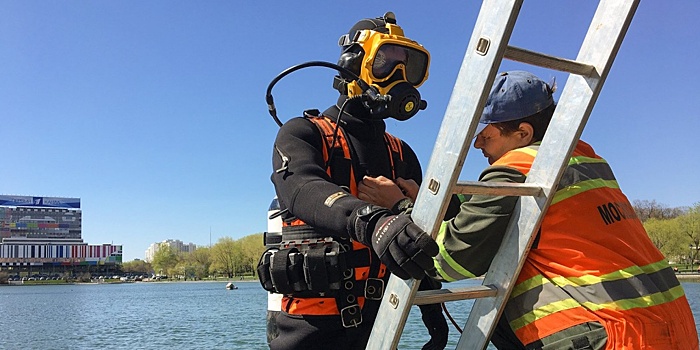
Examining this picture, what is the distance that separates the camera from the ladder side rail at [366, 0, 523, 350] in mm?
1458

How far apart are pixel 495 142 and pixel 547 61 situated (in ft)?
1.85

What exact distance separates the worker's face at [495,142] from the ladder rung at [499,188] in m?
0.34

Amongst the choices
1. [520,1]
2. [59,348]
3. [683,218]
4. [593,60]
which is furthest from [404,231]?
[683,218]

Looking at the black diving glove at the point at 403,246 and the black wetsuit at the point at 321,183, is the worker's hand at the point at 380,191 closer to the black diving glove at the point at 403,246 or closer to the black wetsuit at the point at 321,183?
→ the black wetsuit at the point at 321,183

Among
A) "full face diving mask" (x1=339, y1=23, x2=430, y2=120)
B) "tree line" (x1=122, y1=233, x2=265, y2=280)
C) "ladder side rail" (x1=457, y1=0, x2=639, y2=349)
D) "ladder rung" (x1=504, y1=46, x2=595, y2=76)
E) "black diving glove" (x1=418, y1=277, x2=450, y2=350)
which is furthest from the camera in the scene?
"tree line" (x1=122, y1=233, x2=265, y2=280)

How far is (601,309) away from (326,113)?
1.39 m

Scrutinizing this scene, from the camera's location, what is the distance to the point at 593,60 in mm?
1782

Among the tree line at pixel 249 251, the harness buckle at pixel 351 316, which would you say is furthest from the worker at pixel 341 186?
the tree line at pixel 249 251

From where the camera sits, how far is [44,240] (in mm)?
137125

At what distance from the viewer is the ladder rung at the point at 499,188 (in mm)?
1631

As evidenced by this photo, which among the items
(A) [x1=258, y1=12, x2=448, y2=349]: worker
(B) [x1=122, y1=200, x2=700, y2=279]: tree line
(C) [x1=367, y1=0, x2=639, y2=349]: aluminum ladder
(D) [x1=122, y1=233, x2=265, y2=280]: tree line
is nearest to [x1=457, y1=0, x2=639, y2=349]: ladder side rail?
(C) [x1=367, y1=0, x2=639, y2=349]: aluminum ladder

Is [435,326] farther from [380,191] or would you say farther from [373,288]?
[380,191]

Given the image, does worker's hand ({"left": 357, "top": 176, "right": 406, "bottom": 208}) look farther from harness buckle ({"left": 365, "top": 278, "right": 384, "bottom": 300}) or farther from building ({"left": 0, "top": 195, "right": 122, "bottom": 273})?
building ({"left": 0, "top": 195, "right": 122, "bottom": 273})

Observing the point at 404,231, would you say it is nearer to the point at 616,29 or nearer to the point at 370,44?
the point at 616,29
